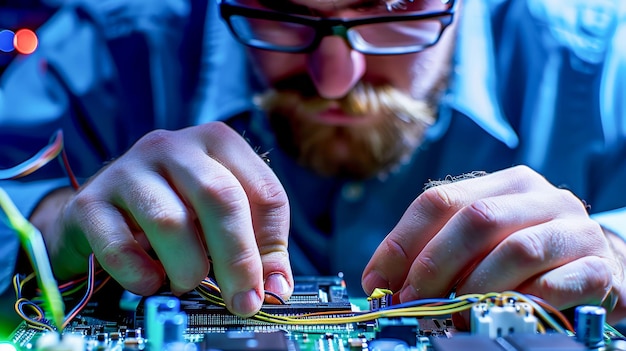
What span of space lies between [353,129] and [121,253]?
935 mm

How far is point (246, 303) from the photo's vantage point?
84 cm

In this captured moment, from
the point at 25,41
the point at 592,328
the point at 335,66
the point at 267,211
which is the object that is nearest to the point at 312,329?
the point at 267,211

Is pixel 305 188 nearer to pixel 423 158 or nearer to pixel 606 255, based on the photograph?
→ pixel 423 158

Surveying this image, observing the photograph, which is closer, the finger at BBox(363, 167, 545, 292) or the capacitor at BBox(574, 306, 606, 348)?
the capacitor at BBox(574, 306, 606, 348)

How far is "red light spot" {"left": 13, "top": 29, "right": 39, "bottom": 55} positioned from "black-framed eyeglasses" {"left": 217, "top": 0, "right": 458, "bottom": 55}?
80 centimetres

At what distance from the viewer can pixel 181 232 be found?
2.87 feet

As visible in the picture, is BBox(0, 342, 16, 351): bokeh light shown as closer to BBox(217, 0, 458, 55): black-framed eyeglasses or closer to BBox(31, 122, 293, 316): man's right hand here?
BBox(31, 122, 293, 316): man's right hand

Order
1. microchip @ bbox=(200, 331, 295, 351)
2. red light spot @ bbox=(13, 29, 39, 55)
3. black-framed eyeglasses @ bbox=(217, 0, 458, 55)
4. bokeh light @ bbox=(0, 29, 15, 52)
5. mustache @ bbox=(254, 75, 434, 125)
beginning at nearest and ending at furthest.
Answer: microchip @ bbox=(200, 331, 295, 351) < black-framed eyeglasses @ bbox=(217, 0, 458, 55) < mustache @ bbox=(254, 75, 434, 125) < bokeh light @ bbox=(0, 29, 15, 52) < red light spot @ bbox=(13, 29, 39, 55)

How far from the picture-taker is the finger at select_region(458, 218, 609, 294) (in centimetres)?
87

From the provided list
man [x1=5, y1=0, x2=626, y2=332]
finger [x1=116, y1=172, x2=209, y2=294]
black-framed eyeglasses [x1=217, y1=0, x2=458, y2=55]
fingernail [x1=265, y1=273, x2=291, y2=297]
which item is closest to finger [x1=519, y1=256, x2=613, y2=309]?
man [x1=5, y1=0, x2=626, y2=332]

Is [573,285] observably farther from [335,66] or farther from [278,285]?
[335,66]

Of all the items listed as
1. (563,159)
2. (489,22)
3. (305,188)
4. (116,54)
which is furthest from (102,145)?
(563,159)

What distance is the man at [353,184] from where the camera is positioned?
0.89 metres

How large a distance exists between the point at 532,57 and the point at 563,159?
0.34 metres
